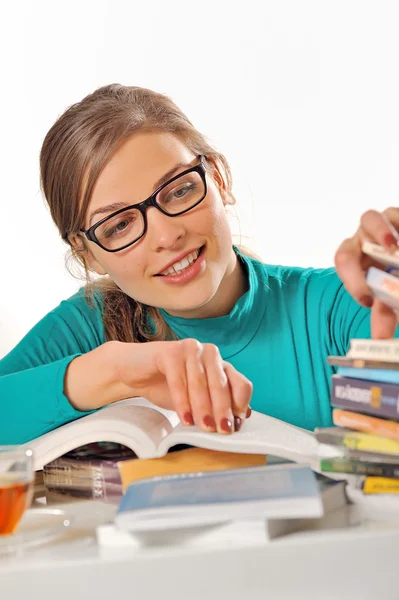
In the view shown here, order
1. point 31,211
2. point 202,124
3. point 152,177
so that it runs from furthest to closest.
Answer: point 202,124, point 31,211, point 152,177

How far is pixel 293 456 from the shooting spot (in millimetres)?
886

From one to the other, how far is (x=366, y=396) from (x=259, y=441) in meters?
0.15

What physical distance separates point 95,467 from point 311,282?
0.89 meters

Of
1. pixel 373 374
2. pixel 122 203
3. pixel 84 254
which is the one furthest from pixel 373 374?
pixel 84 254

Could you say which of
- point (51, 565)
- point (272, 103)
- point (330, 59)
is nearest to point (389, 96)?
point (330, 59)

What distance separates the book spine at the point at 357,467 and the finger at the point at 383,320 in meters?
0.23

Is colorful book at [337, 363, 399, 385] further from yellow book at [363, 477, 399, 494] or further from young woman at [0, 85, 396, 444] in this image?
young woman at [0, 85, 396, 444]

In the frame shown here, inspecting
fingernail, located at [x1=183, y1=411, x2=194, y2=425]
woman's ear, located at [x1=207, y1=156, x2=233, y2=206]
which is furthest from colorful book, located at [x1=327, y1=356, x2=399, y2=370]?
woman's ear, located at [x1=207, y1=156, x2=233, y2=206]

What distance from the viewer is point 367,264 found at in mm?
1010

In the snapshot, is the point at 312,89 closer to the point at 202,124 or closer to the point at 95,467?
the point at 202,124

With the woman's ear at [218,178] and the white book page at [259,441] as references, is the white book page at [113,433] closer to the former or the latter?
the white book page at [259,441]

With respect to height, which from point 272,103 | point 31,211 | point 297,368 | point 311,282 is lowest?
point 297,368

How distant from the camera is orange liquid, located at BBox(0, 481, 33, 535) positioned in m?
0.75

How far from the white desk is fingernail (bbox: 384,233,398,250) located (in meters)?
0.41
